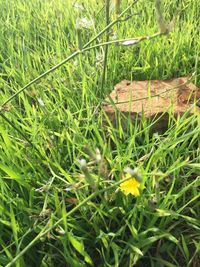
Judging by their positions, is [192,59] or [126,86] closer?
[126,86]

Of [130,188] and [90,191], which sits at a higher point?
[130,188]

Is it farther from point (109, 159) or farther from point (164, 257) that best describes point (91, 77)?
point (164, 257)

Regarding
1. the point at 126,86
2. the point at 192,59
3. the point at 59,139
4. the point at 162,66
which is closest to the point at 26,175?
the point at 59,139

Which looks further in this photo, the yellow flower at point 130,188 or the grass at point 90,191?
the grass at point 90,191

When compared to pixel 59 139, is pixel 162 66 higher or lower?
higher

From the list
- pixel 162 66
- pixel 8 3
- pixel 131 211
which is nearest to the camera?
pixel 131 211

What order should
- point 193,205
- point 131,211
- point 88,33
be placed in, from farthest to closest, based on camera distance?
point 88,33 → point 193,205 → point 131,211

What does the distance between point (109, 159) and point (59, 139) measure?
9.3 inches

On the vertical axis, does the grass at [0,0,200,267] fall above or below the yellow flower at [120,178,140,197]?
below

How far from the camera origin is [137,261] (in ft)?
3.50

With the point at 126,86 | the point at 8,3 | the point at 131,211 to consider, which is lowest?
the point at 131,211

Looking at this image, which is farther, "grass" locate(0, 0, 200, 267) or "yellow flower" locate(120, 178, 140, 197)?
"grass" locate(0, 0, 200, 267)

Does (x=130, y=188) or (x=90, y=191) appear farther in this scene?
(x=90, y=191)

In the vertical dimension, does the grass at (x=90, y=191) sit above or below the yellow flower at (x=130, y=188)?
below
